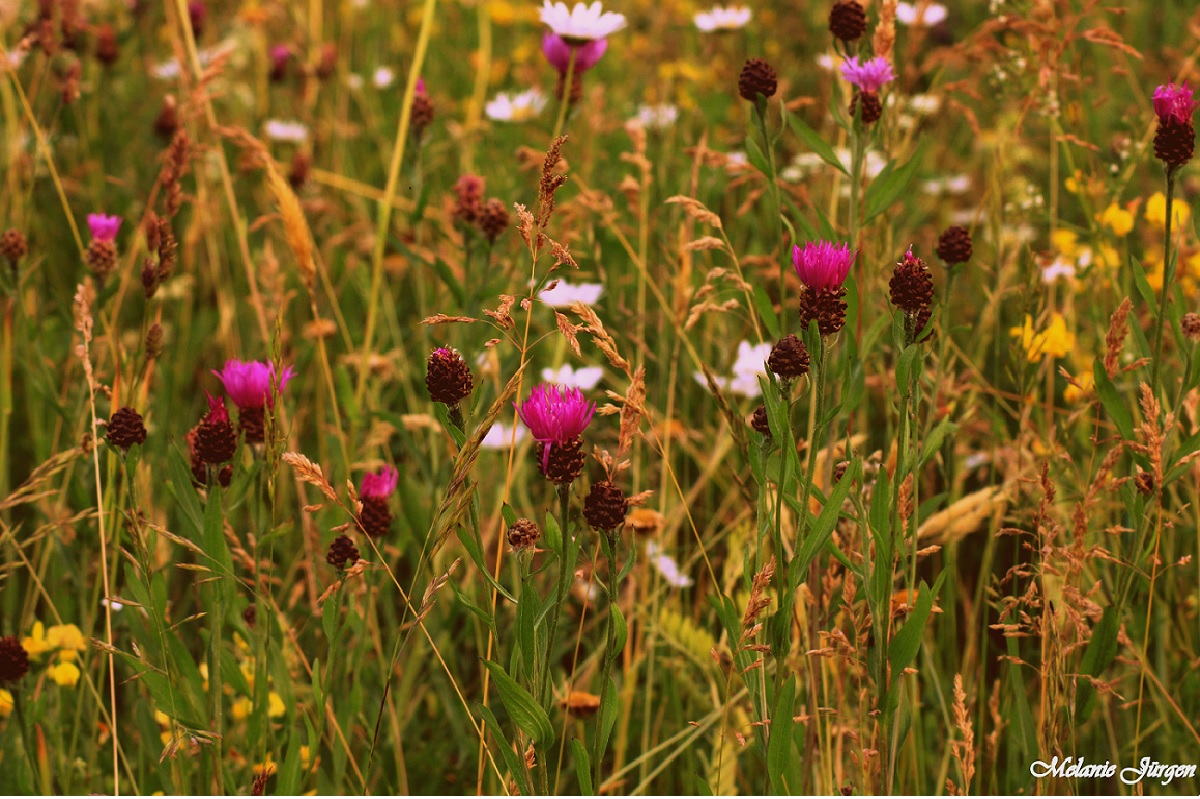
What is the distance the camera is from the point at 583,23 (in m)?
2.06

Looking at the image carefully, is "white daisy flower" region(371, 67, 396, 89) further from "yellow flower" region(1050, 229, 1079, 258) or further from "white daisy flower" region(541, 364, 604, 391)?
"yellow flower" region(1050, 229, 1079, 258)

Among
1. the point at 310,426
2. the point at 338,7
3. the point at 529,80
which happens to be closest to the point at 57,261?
the point at 310,426

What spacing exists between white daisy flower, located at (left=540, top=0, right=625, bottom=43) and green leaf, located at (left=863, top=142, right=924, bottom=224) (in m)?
0.72

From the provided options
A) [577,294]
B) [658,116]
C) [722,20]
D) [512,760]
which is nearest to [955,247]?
[512,760]


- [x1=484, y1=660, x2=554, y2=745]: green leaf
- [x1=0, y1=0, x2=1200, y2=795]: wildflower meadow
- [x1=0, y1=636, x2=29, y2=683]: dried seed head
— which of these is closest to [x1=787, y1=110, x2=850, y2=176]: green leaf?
[x1=0, y1=0, x2=1200, y2=795]: wildflower meadow

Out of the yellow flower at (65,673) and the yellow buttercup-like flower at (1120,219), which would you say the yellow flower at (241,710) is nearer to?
the yellow flower at (65,673)

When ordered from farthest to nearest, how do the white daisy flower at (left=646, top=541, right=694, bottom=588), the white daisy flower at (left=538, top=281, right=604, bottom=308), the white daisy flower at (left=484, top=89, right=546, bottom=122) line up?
the white daisy flower at (left=484, top=89, right=546, bottom=122)
the white daisy flower at (left=538, top=281, right=604, bottom=308)
the white daisy flower at (left=646, top=541, right=694, bottom=588)

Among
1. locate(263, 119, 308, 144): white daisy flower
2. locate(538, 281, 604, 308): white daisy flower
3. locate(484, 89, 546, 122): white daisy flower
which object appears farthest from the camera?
locate(263, 119, 308, 144): white daisy flower

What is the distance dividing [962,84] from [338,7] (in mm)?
3221

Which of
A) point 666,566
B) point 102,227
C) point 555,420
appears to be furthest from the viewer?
point 666,566

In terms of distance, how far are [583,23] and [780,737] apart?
139 cm

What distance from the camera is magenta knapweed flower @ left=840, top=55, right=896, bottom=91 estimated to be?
4.57 feet

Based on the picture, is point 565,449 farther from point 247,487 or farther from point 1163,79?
point 1163,79

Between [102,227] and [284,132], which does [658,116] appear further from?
[102,227]
